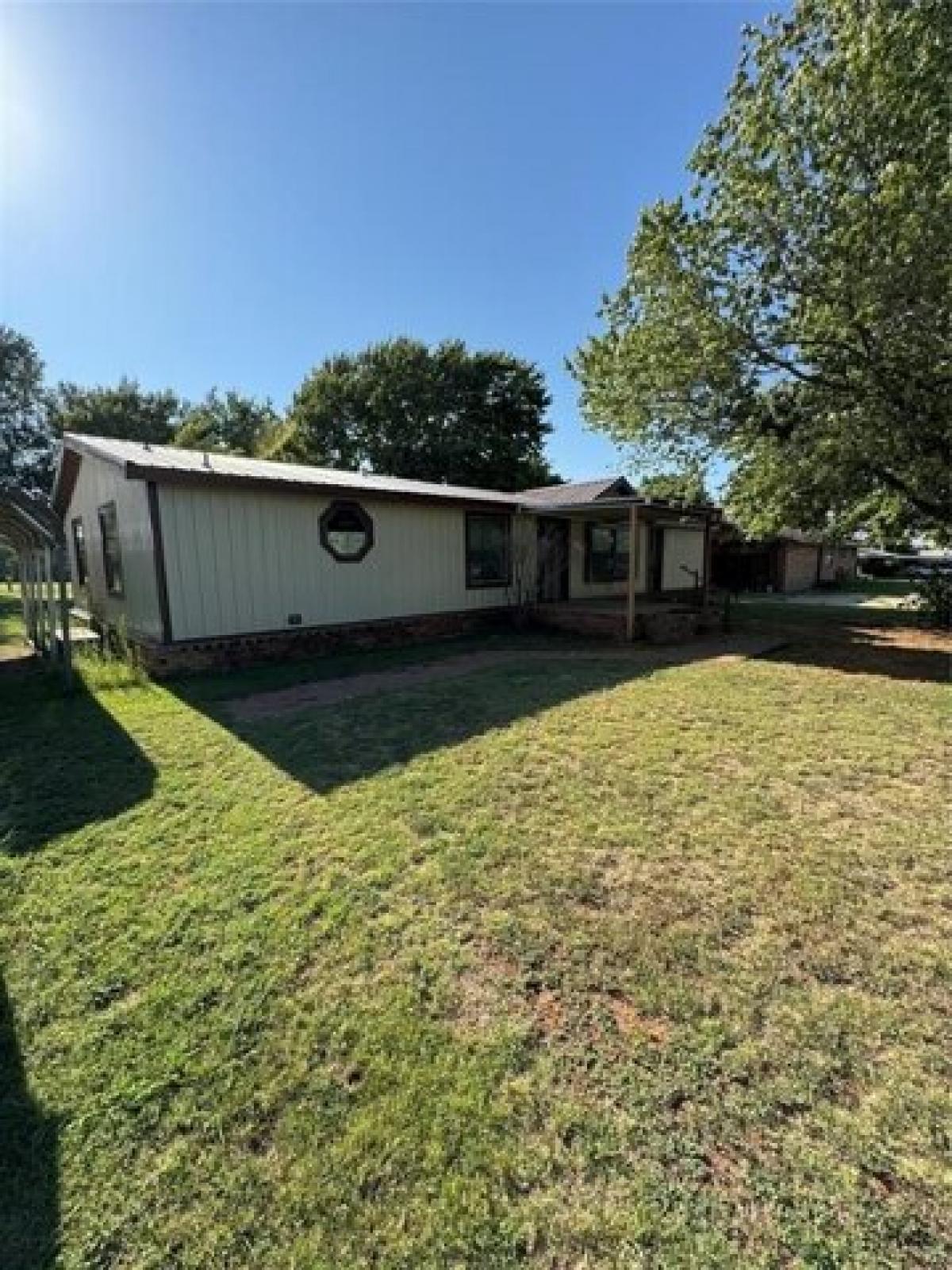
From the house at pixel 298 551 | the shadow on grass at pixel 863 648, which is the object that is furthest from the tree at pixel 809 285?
the shadow on grass at pixel 863 648

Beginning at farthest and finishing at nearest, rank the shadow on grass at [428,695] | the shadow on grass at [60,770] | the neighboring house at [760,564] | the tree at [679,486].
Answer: the neighboring house at [760,564] → the tree at [679,486] → the shadow on grass at [428,695] → the shadow on grass at [60,770]

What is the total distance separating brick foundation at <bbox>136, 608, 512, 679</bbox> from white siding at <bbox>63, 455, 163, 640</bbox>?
418 mm

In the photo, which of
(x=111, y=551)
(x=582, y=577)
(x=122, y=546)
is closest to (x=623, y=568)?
(x=582, y=577)

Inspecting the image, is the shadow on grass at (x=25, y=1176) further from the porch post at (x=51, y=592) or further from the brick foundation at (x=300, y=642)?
the porch post at (x=51, y=592)

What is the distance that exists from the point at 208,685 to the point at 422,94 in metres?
9.60

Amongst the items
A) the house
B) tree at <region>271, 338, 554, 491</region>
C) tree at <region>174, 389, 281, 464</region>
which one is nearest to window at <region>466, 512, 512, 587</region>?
the house

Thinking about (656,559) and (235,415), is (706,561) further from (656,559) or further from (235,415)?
(235,415)

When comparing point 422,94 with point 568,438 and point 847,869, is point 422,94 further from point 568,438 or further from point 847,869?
point 568,438

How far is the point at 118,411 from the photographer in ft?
99.2

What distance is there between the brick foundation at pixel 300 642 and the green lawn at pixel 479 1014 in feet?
11.4

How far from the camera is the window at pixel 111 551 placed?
10016 millimetres

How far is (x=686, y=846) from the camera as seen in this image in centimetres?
339

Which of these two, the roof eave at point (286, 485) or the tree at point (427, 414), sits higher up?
the tree at point (427, 414)

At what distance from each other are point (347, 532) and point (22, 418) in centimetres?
3420
